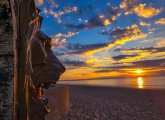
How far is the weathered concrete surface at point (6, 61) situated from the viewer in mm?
3100

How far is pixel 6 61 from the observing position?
10.3 ft

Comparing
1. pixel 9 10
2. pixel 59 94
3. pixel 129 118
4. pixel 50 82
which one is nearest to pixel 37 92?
pixel 50 82

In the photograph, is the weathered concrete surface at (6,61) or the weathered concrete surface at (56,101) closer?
the weathered concrete surface at (6,61)

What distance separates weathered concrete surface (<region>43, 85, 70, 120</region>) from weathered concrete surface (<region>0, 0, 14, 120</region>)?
9.41 m

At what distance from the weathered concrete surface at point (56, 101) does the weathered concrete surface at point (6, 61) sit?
941 cm

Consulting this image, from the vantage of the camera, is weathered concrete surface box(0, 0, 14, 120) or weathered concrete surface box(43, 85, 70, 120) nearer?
weathered concrete surface box(0, 0, 14, 120)

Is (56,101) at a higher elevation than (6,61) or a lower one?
lower

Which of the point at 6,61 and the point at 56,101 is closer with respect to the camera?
the point at 6,61

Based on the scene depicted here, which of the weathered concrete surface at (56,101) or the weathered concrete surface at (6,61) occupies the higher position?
the weathered concrete surface at (6,61)

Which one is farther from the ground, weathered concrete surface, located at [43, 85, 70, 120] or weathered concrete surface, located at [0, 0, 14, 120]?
weathered concrete surface, located at [0, 0, 14, 120]

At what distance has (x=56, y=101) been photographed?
48.9 feet

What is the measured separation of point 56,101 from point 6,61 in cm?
1197

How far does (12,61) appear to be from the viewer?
3139 millimetres

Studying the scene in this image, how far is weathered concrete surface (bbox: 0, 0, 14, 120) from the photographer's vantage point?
10.2ft
